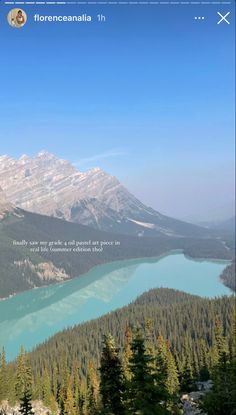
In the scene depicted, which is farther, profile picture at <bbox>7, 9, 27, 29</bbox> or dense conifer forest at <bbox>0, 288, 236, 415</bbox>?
profile picture at <bbox>7, 9, 27, 29</bbox>

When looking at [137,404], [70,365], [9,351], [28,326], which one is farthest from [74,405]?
[28,326]

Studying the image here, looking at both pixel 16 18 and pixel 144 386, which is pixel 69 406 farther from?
pixel 16 18

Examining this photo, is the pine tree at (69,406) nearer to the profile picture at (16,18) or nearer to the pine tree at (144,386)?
the pine tree at (144,386)

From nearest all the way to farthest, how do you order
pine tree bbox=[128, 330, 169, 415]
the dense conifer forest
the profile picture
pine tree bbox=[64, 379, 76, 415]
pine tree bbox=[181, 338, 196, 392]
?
1. pine tree bbox=[128, 330, 169, 415]
2. the dense conifer forest
3. the profile picture
4. pine tree bbox=[64, 379, 76, 415]
5. pine tree bbox=[181, 338, 196, 392]

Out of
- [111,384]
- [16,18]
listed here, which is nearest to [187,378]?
[111,384]

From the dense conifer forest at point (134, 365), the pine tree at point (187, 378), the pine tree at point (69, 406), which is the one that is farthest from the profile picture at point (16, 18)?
the pine tree at point (187, 378)

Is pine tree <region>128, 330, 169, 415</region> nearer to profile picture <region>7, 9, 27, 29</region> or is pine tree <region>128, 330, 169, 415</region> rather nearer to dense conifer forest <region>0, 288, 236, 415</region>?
dense conifer forest <region>0, 288, 236, 415</region>

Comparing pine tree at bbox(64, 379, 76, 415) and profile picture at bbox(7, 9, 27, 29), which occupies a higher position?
profile picture at bbox(7, 9, 27, 29)

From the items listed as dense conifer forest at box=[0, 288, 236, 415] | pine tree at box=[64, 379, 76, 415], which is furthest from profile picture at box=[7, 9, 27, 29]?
pine tree at box=[64, 379, 76, 415]
